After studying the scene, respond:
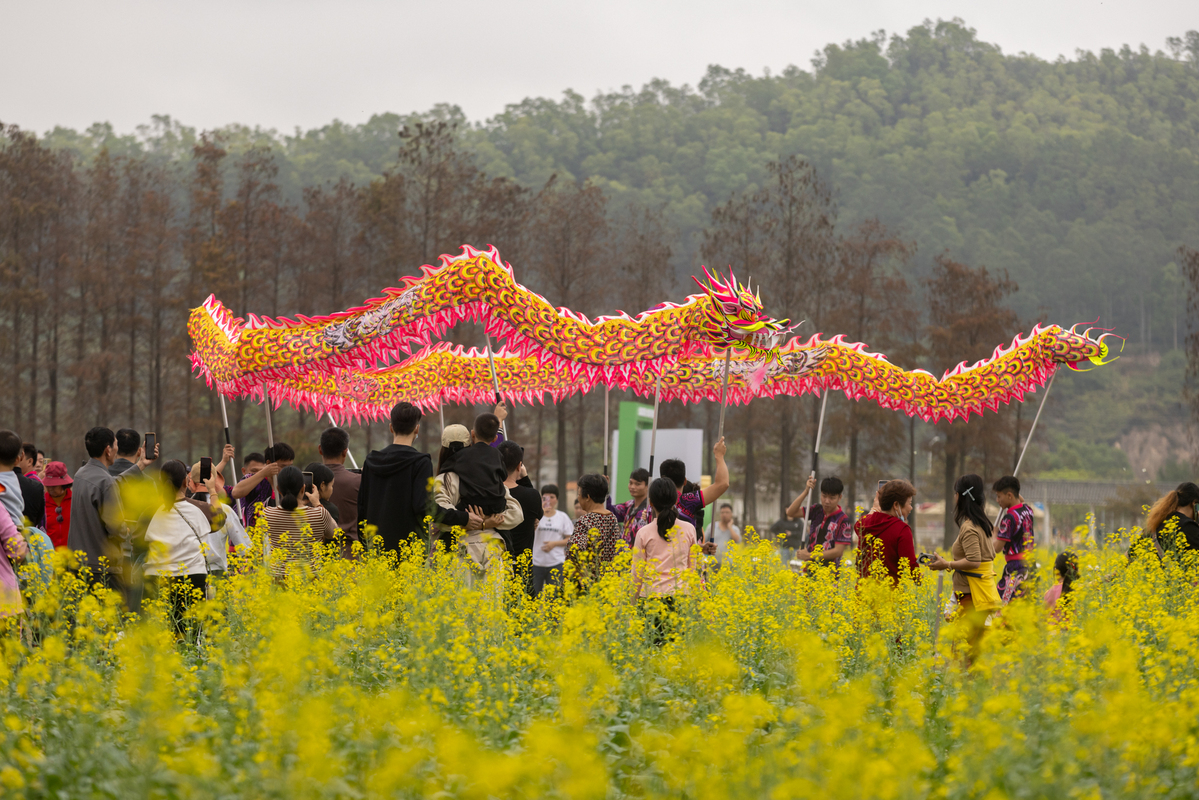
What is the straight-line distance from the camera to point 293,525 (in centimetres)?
724

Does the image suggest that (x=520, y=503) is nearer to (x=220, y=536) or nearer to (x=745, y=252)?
(x=220, y=536)

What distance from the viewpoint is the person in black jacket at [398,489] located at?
682 centimetres

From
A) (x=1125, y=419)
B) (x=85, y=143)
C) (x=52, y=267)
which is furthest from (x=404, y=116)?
(x=1125, y=419)

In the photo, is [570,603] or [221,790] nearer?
[221,790]

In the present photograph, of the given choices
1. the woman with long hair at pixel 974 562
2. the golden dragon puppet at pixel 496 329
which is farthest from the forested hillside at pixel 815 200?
the woman with long hair at pixel 974 562

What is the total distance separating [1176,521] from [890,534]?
2320mm

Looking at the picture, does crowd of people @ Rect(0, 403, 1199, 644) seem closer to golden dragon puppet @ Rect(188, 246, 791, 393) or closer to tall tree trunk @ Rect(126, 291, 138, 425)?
golden dragon puppet @ Rect(188, 246, 791, 393)

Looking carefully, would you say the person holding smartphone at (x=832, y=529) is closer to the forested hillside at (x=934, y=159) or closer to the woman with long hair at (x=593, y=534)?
the woman with long hair at (x=593, y=534)

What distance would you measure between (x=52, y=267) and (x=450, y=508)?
83.1 feet

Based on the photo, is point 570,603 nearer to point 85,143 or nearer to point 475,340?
point 475,340

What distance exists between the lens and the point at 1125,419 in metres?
58.4

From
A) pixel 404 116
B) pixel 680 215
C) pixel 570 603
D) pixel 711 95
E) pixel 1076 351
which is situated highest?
pixel 711 95

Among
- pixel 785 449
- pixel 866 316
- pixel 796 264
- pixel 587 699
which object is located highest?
pixel 796 264

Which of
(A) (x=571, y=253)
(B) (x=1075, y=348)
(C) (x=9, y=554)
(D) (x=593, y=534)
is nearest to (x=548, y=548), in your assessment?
(D) (x=593, y=534)
